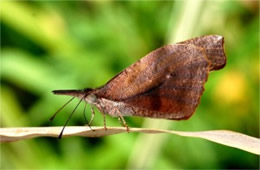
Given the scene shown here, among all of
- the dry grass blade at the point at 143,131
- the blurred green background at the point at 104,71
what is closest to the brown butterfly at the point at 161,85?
the dry grass blade at the point at 143,131

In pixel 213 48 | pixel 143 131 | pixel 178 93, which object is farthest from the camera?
pixel 178 93

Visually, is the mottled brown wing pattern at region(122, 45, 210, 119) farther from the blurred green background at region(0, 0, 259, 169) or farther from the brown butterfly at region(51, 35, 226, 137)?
the blurred green background at region(0, 0, 259, 169)

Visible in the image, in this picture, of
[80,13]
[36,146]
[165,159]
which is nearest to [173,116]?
[165,159]

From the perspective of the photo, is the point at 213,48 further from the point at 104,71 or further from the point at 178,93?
the point at 104,71

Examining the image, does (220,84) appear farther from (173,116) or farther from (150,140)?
(173,116)

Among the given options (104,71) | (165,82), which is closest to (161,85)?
(165,82)

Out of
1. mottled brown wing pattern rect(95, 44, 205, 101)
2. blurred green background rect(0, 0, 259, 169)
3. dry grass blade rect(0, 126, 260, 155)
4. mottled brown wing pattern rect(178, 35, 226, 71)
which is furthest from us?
blurred green background rect(0, 0, 259, 169)

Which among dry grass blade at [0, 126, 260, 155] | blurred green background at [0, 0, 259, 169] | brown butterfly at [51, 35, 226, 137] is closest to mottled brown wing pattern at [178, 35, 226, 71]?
brown butterfly at [51, 35, 226, 137]
